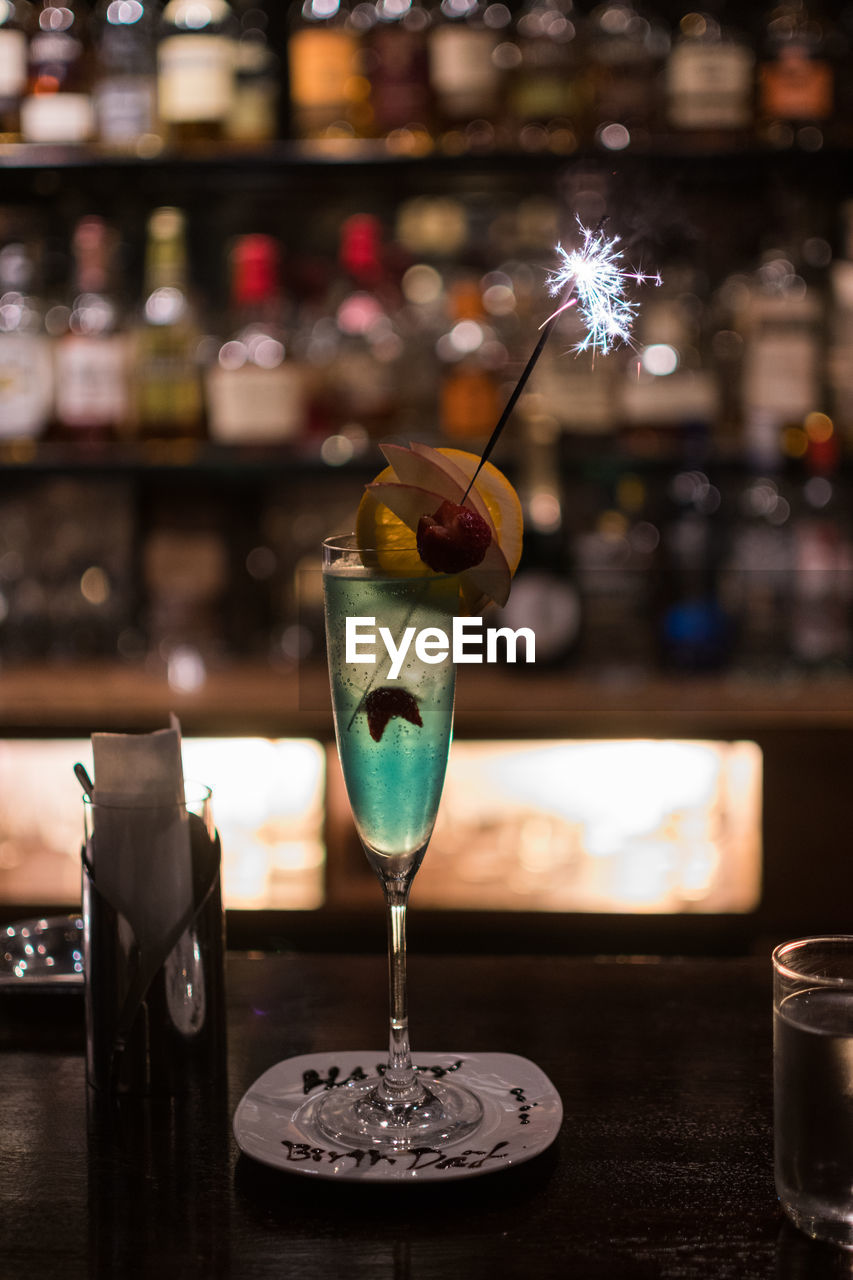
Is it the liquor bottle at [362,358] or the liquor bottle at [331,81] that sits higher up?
the liquor bottle at [331,81]

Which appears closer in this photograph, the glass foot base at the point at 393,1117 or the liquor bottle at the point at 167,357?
the glass foot base at the point at 393,1117

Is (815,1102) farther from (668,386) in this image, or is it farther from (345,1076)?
(668,386)

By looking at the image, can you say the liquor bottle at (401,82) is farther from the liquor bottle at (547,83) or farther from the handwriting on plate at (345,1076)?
the handwriting on plate at (345,1076)

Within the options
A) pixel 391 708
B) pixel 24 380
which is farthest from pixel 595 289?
pixel 24 380

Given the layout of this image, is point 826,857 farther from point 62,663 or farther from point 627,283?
point 627,283

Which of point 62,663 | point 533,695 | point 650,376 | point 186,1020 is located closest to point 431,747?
point 186,1020

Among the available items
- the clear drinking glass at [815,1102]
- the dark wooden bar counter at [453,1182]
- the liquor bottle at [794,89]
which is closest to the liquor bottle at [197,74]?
the liquor bottle at [794,89]
